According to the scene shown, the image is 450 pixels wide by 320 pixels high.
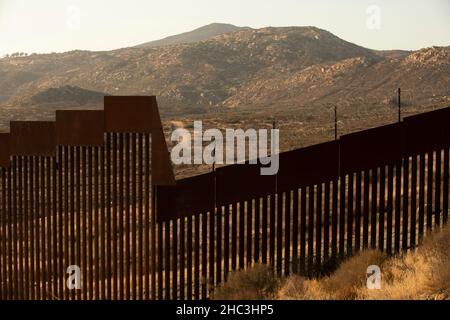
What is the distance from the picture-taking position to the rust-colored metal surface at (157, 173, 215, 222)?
30.7 feet

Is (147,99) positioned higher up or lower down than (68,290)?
higher up

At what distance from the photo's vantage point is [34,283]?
439 inches

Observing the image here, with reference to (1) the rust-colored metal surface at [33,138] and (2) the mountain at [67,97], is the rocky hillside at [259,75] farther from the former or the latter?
(1) the rust-colored metal surface at [33,138]

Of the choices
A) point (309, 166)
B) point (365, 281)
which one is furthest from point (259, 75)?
point (365, 281)

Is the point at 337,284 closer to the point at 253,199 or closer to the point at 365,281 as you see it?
the point at 365,281

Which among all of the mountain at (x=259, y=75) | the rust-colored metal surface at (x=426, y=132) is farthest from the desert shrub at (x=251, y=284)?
the mountain at (x=259, y=75)

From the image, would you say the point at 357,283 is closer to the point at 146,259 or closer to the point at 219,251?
the point at 219,251

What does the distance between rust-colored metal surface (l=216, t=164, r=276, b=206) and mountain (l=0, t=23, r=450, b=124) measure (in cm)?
7203

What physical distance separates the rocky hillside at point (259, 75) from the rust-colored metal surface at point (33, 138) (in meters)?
69.2

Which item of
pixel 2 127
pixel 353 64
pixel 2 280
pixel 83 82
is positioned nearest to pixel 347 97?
pixel 353 64

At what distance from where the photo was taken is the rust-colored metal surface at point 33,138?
34.8 ft

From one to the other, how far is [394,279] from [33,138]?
6.01 metres

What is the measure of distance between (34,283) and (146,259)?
2.52 meters

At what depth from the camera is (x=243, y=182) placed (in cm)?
934
